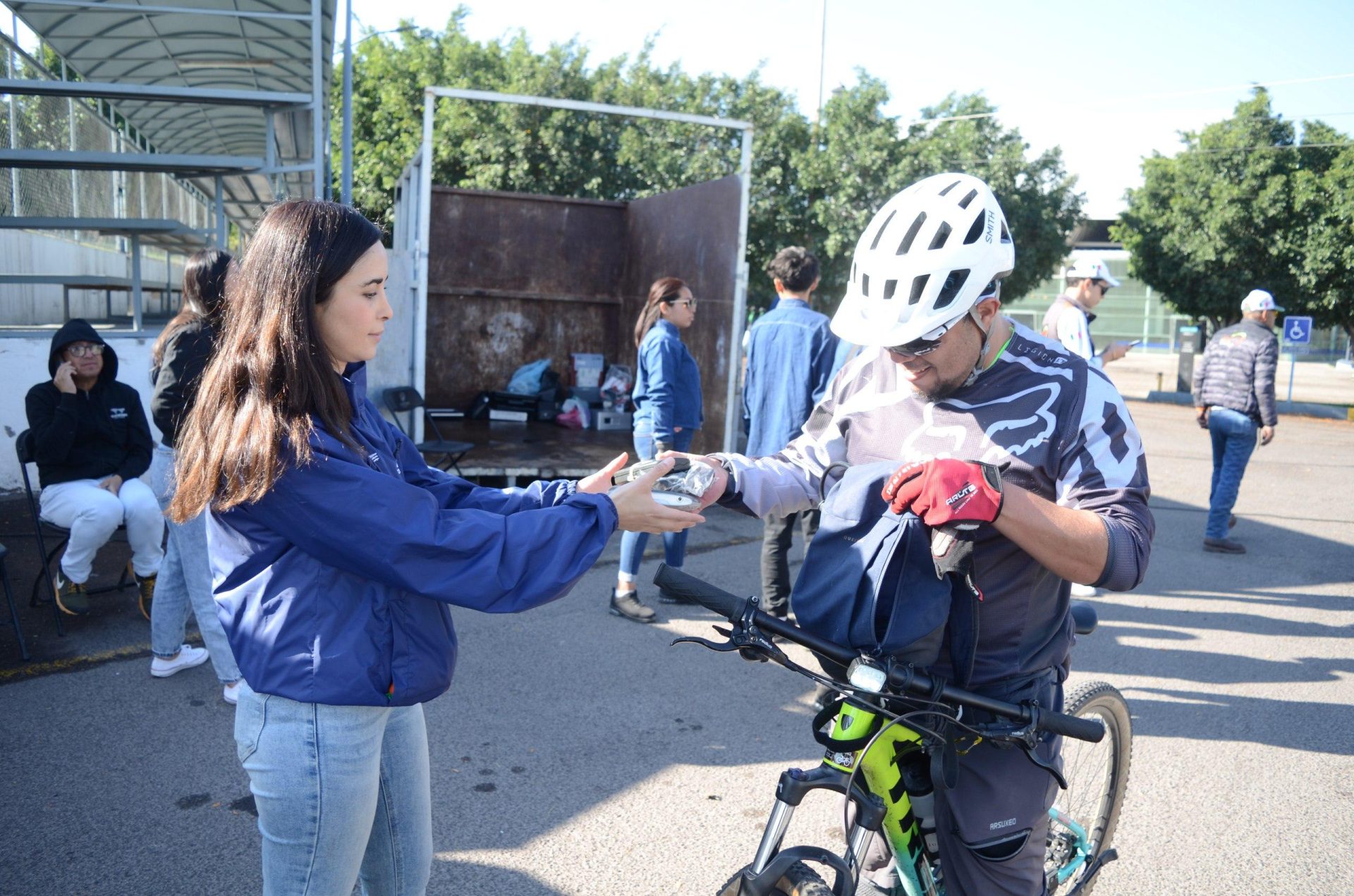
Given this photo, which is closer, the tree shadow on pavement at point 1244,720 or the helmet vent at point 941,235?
the helmet vent at point 941,235

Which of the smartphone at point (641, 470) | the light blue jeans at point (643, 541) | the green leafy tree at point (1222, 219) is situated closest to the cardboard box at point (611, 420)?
the light blue jeans at point (643, 541)

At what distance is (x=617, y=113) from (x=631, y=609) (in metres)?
4.85

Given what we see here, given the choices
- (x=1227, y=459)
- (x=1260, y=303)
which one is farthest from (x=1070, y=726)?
(x=1260, y=303)

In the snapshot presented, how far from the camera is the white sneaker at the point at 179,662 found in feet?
15.2

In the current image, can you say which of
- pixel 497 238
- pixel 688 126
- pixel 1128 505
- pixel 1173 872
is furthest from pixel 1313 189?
pixel 1128 505

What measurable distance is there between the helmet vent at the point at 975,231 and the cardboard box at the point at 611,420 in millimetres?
9186

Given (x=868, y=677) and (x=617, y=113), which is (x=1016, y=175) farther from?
(x=868, y=677)

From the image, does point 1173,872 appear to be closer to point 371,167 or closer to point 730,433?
point 730,433

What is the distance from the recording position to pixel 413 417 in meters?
8.95

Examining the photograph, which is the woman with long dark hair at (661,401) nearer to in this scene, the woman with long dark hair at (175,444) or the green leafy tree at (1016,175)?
→ the woman with long dark hair at (175,444)

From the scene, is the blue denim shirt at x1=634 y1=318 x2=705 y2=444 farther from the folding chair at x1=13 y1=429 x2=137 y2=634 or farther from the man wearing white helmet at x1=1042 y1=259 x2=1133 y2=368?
the folding chair at x1=13 y1=429 x2=137 y2=634

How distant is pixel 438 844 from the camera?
3.34 metres

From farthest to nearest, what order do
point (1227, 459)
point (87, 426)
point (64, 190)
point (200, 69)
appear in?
1. point (64, 190)
2. point (200, 69)
3. point (1227, 459)
4. point (87, 426)

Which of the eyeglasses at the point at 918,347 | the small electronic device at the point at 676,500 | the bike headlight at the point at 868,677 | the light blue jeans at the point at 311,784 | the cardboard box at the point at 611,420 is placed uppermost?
the eyeglasses at the point at 918,347
